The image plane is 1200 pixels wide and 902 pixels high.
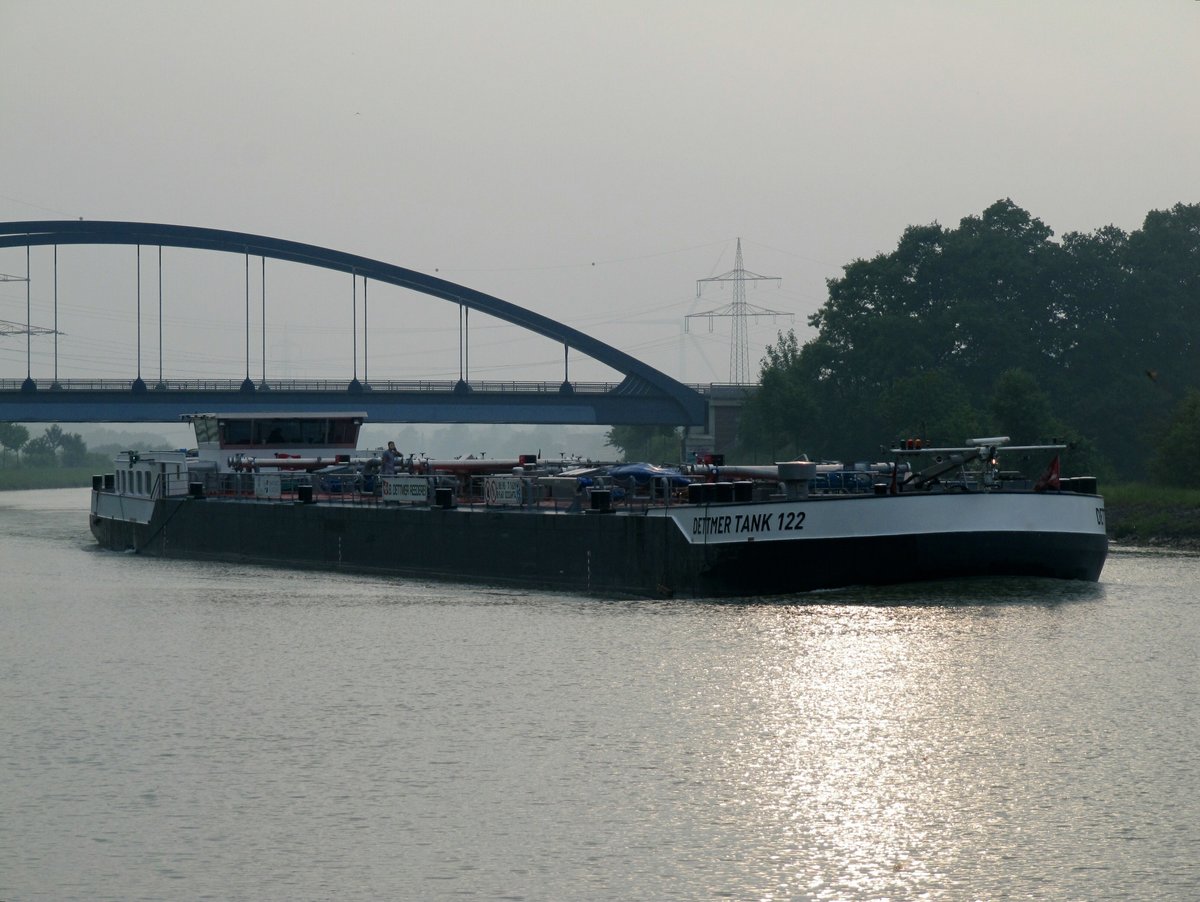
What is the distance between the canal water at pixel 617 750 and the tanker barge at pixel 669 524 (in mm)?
888

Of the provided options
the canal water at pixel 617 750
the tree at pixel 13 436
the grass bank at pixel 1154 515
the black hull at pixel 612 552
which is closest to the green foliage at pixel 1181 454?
the grass bank at pixel 1154 515

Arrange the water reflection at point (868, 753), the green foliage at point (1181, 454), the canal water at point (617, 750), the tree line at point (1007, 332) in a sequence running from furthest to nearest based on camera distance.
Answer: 1. the tree line at point (1007, 332)
2. the green foliage at point (1181, 454)
3. the water reflection at point (868, 753)
4. the canal water at point (617, 750)

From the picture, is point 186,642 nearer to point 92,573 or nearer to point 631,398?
point 92,573

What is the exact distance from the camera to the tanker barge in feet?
99.2

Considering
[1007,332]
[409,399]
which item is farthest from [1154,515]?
[409,399]

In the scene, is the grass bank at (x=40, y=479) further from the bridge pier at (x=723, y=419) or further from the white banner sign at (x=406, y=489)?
the white banner sign at (x=406, y=489)

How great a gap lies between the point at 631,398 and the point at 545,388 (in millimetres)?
6291

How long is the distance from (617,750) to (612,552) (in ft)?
48.6

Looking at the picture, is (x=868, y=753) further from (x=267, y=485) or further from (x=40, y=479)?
(x=40, y=479)

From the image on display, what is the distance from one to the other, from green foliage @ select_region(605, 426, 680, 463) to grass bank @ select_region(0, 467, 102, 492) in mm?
53654

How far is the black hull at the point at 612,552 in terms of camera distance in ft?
99.2

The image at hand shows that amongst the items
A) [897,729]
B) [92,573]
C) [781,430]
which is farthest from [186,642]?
[781,430]

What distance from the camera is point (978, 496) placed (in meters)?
30.5

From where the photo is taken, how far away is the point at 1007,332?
91938 mm
